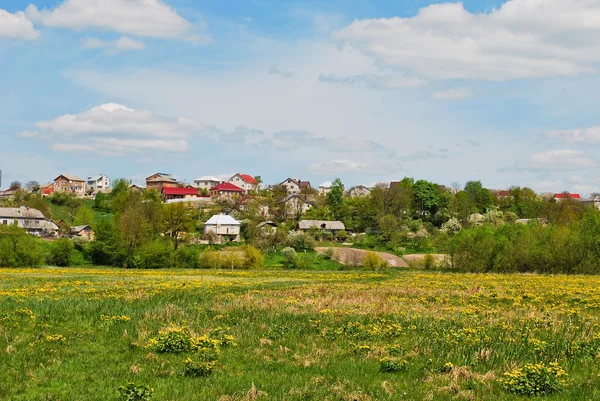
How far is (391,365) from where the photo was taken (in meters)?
16.1

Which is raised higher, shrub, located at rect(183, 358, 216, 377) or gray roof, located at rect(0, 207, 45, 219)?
gray roof, located at rect(0, 207, 45, 219)

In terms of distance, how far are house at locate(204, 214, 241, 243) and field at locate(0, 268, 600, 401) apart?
11004 centimetres

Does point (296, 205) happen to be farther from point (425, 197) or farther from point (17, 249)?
point (17, 249)

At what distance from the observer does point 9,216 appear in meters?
144

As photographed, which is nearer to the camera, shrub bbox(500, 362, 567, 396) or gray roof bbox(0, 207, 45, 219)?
shrub bbox(500, 362, 567, 396)

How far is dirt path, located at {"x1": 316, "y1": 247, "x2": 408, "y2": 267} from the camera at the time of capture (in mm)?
103625

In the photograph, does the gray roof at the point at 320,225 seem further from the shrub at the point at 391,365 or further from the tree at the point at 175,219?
the shrub at the point at 391,365

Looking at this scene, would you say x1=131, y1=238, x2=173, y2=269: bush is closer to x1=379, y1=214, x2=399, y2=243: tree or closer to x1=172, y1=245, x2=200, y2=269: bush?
x1=172, y1=245, x2=200, y2=269: bush

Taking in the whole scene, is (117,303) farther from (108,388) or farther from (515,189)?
Answer: (515,189)

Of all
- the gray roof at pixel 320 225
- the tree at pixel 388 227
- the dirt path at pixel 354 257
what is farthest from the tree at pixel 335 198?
the dirt path at pixel 354 257

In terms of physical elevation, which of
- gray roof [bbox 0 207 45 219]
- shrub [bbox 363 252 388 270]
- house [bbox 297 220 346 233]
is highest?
gray roof [bbox 0 207 45 219]

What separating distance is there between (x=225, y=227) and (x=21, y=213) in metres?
52.3

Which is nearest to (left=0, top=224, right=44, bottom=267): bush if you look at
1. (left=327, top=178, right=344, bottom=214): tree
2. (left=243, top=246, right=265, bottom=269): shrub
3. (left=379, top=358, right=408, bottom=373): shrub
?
(left=243, top=246, right=265, bottom=269): shrub

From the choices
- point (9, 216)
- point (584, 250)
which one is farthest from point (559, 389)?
point (9, 216)
